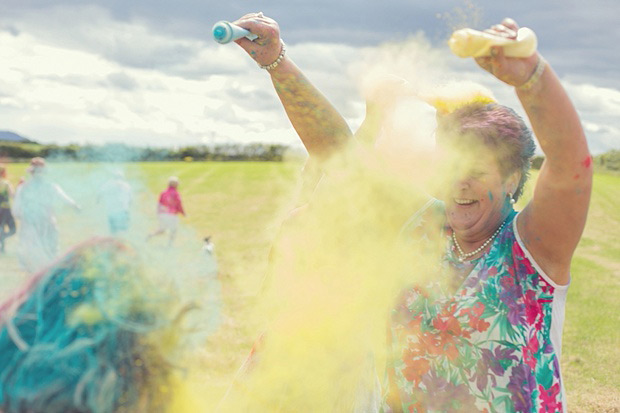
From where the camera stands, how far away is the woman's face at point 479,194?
6.96ft

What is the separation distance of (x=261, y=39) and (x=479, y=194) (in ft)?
2.98

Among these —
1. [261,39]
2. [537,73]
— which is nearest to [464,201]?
[537,73]

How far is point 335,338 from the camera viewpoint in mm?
2410

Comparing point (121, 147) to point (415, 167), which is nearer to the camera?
point (121, 147)

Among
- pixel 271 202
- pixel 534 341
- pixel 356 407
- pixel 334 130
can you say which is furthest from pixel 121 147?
pixel 271 202

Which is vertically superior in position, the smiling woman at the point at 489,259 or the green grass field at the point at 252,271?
the smiling woman at the point at 489,259

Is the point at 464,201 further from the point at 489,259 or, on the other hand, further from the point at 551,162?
the point at 551,162

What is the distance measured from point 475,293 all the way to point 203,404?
994 millimetres

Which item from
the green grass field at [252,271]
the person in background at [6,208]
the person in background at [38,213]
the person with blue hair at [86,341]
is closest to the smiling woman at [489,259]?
the green grass field at [252,271]

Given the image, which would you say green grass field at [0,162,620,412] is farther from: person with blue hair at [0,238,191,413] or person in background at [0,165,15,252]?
person in background at [0,165,15,252]

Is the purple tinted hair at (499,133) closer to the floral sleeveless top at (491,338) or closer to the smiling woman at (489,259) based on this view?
the smiling woman at (489,259)

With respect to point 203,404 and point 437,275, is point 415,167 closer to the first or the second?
point 437,275

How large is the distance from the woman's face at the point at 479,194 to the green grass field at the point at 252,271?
2.93 ft

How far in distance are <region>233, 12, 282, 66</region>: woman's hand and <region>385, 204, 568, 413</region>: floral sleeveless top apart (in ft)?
3.12
